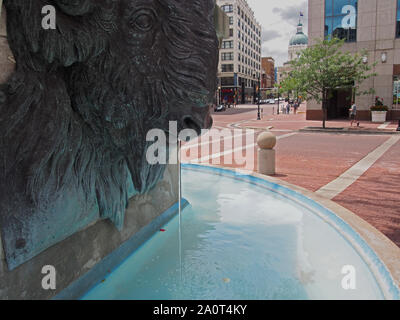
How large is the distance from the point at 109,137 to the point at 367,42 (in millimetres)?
30788

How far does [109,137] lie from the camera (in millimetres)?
2857

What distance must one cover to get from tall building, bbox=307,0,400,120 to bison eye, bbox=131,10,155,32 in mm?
27923

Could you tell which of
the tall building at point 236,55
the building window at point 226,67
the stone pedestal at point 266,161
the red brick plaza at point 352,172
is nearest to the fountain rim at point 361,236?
the red brick plaza at point 352,172

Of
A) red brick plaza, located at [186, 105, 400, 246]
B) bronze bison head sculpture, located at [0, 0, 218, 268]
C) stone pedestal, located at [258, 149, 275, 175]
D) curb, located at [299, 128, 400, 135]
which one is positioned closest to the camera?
bronze bison head sculpture, located at [0, 0, 218, 268]

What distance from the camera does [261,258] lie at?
164 inches

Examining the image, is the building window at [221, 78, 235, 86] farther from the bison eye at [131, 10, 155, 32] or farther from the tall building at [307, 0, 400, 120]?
the bison eye at [131, 10, 155, 32]

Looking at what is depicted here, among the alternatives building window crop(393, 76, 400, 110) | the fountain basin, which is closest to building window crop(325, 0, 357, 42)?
building window crop(393, 76, 400, 110)

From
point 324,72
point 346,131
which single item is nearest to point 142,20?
point 346,131

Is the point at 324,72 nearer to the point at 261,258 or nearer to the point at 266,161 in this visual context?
the point at 266,161

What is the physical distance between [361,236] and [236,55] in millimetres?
77565

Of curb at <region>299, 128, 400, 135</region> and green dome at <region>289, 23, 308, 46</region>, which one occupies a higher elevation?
green dome at <region>289, 23, 308, 46</region>

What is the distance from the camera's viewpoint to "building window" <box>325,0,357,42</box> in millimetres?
28812

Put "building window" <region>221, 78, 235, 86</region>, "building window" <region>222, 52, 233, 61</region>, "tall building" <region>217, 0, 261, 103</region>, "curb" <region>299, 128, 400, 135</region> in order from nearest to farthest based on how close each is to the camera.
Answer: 1. "curb" <region>299, 128, 400, 135</region>
2. "tall building" <region>217, 0, 261, 103</region>
3. "building window" <region>222, 52, 233, 61</region>
4. "building window" <region>221, 78, 235, 86</region>

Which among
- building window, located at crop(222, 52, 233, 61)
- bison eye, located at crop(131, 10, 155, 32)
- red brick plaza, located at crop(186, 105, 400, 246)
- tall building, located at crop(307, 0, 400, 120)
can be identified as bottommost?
red brick plaza, located at crop(186, 105, 400, 246)
